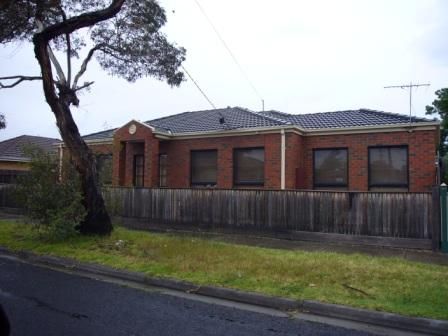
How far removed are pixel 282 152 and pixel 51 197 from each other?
349 inches

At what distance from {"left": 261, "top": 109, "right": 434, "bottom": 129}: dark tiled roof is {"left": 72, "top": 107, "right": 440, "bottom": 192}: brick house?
0.04 m

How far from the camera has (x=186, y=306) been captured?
6.88m

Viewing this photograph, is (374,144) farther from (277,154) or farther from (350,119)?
(277,154)

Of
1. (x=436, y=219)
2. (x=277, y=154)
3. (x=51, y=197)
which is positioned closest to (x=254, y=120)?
(x=277, y=154)

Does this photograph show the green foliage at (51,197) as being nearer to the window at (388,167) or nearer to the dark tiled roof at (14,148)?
the window at (388,167)

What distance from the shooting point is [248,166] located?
18.9 m

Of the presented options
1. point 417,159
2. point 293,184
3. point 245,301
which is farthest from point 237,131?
point 245,301

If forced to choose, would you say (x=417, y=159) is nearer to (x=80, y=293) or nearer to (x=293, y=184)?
(x=293, y=184)

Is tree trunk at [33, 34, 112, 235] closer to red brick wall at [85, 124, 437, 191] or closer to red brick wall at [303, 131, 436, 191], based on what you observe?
red brick wall at [85, 124, 437, 191]

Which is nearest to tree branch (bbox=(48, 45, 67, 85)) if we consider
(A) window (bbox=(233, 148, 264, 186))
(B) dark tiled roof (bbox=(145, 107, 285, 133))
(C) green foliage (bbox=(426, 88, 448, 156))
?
(B) dark tiled roof (bbox=(145, 107, 285, 133))

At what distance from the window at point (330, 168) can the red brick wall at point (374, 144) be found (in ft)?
0.68

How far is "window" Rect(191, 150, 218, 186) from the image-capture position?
65.0ft

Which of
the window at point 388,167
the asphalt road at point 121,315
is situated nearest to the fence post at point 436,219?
the window at point 388,167

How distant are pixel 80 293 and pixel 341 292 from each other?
4.13 m
